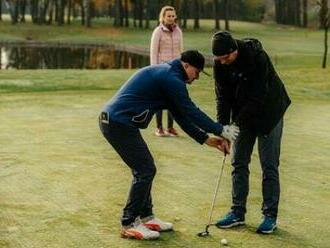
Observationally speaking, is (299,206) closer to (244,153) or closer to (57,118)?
(244,153)

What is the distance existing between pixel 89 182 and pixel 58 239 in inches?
102

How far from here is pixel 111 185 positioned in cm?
935

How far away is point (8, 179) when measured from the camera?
9.61 meters

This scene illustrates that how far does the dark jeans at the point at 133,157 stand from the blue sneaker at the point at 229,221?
38.8 inches

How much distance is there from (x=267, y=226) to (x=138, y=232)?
146 cm

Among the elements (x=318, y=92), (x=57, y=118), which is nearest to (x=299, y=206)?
(x=57, y=118)

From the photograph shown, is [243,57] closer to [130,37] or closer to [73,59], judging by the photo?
[73,59]

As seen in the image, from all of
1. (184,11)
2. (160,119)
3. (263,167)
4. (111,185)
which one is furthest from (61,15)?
(263,167)

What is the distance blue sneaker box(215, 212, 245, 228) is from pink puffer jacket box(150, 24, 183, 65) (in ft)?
21.0

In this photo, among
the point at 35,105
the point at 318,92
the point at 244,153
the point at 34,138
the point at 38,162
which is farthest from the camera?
the point at 318,92

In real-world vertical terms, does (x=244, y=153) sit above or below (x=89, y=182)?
above

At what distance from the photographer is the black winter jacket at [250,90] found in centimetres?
711

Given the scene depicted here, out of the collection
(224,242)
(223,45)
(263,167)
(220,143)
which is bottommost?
(224,242)

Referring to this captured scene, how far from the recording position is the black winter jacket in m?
7.11
